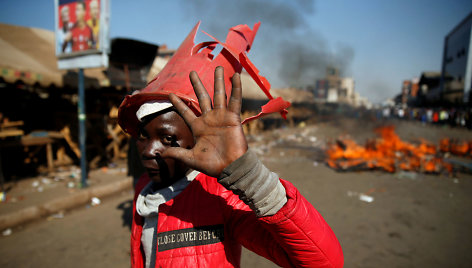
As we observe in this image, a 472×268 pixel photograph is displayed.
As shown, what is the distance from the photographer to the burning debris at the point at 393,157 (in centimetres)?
755

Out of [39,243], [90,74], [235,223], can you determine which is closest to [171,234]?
[235,223]

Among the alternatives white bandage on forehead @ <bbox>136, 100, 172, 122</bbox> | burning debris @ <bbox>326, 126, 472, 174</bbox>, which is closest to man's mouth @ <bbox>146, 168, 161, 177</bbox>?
white bandage on forehead @ <bbox>136, 100, 172, 122</bbox>

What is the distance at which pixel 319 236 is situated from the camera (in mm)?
924

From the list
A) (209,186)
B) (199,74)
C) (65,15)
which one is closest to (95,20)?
(65,15)

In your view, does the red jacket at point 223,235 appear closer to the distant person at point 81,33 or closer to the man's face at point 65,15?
the distant person at point 81,33

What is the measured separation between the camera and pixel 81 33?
5.46 meters

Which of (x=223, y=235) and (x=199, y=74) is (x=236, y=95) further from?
(x=223, y=235)

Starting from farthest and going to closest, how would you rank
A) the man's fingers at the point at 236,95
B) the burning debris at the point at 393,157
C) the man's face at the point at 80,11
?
the burning debris at the point at 393,157
the man's face at the point at 80,11
the man's fingers at the point at 236,95

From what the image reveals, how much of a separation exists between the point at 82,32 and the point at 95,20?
0.44 meters

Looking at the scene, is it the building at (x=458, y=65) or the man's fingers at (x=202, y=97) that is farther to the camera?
the building at (x=458, y=65)

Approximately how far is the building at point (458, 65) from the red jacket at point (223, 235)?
33345 mm

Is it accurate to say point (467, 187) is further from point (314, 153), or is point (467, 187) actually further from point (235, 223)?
point (235, 223)

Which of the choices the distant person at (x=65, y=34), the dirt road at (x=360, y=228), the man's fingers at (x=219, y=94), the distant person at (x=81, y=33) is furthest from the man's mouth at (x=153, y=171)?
the distant person at (x=65, y=34)

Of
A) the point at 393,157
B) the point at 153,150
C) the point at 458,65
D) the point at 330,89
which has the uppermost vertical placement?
the point at 458,65
